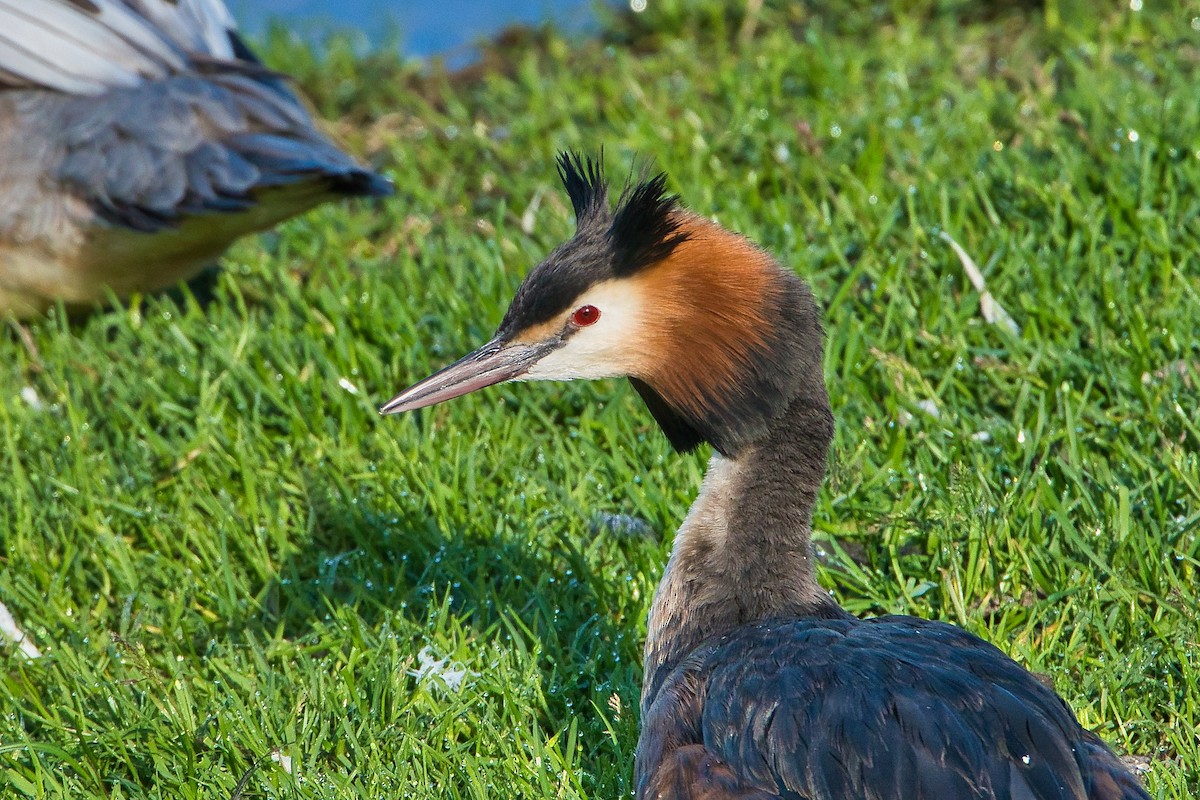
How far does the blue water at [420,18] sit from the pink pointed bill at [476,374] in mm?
5223

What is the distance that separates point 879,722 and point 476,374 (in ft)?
4.29

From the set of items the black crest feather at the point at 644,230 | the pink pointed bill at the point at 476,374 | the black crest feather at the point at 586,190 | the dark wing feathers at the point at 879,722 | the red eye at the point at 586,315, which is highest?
the black crest feather at the point at 586,190

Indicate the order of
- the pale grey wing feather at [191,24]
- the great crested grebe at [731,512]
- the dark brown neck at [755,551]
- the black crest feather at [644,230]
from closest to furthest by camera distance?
the great crested grebe at [731,512] → the black crest feather at [644,230] → the dark brown neck at [755,551] → the pale grey wing feather at [191,24]

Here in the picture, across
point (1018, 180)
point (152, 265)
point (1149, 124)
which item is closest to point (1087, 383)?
point (1018, 180)

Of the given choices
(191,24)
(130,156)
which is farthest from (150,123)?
(191,24)

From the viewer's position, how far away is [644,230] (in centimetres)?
344

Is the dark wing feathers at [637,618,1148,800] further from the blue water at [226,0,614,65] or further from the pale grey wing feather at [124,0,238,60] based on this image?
the blue water at [226,0,614,65]

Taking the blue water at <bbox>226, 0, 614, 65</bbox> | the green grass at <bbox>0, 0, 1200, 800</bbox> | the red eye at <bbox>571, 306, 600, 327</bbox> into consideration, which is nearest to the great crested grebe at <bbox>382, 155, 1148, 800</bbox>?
the red eye at <bbox>571, 306, 600, 327</bbox>

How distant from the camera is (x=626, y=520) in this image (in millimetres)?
4562

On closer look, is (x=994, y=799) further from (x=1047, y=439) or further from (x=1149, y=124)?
(x=1149, y=124)

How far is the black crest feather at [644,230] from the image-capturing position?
3402 mm

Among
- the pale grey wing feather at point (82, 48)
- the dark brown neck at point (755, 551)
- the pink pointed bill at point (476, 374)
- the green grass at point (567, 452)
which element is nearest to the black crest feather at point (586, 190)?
the pink pointed bill at point (476, 374)

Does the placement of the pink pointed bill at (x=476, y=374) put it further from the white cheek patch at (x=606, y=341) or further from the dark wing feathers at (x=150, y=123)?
the dark wing feathers at (x=150, y=123)

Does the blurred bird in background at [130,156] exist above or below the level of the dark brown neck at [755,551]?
above
